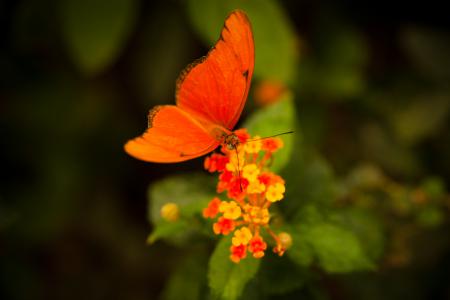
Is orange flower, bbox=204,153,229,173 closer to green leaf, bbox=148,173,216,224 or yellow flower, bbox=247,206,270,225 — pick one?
yellow flower, bbox=247,206,270,225

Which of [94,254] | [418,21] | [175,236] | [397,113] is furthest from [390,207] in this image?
[94,254]

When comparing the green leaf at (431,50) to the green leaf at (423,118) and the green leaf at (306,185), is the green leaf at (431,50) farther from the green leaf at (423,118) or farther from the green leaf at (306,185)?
the green leaf at (306,185)

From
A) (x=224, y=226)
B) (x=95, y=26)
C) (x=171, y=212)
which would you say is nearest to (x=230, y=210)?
(x=224, y=226)

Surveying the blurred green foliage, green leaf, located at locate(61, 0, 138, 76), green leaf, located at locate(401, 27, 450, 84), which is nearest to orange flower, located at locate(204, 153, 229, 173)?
the blurred green foliage

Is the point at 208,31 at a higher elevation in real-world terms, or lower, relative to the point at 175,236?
higher

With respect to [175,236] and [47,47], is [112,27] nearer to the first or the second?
[47,47]

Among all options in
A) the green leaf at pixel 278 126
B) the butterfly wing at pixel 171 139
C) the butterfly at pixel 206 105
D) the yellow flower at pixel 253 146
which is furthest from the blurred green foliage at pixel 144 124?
the butterfly wing at pixel 171 139
